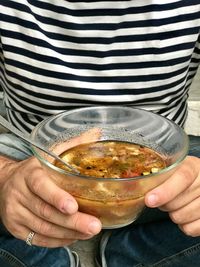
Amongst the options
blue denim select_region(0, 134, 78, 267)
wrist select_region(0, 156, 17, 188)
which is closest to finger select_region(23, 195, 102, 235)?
wrist select_region(0, 156, 17, 188)

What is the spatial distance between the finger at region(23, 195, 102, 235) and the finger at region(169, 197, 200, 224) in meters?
0.14

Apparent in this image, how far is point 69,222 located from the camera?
25.3 inches

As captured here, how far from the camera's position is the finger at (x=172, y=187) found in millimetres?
615

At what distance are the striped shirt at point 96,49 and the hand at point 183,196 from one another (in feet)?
0.69

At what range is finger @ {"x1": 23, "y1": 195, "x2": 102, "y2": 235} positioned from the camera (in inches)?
24.5

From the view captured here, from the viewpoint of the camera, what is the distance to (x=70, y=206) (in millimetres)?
599

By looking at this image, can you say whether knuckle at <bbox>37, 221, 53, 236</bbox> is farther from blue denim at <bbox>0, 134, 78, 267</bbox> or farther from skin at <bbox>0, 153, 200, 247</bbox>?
blue denim at <bbox>0, 134, 78, 267</bbox>

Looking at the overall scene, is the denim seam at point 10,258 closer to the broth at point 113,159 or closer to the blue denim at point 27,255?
the blue denim at point 27,255

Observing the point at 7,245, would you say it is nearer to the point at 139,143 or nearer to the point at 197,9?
the point at 139,143

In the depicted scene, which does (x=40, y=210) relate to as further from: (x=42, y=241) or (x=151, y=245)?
(x=151, y=245)

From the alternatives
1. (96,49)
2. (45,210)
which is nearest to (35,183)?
(45,210)

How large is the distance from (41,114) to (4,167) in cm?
15

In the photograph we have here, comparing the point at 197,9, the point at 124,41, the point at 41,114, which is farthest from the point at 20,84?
the point at 197,9

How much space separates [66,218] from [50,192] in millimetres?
45
